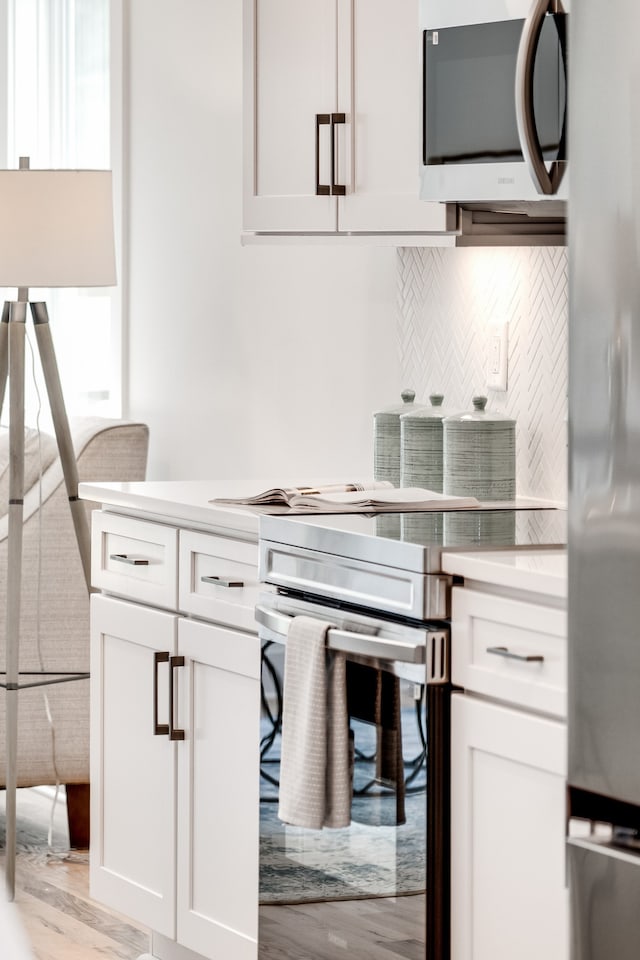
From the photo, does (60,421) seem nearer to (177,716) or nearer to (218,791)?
(177,716)

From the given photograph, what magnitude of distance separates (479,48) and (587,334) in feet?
3.28

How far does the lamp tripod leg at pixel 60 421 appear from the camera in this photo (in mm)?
3578

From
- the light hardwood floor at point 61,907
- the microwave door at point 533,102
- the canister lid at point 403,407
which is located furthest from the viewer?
the light hardwood floor at point 61,907

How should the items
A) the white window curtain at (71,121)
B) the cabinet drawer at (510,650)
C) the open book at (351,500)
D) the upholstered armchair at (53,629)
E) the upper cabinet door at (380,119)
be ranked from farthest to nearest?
the white window curtain at (71,121) < the upholstered armchair at (53,629) < the upper cabinet door at (380,119) < the open book at (351,500) < the cabinet drawer at (510,650)

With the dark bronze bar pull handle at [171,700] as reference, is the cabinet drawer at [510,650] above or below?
above

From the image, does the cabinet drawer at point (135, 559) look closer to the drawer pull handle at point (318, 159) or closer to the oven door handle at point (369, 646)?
the oven door handle at point (369, 646)

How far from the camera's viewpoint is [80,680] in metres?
3.84

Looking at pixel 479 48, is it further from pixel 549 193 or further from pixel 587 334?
pixel 587 334

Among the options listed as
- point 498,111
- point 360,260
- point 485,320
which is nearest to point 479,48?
point 498,111

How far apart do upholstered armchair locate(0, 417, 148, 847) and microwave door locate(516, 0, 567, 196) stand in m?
1.78

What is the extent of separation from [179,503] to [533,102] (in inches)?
37.8

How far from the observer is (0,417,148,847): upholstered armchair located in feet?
12.5

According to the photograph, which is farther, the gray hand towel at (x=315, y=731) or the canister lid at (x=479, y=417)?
the canister lid at (x=479, y=417)

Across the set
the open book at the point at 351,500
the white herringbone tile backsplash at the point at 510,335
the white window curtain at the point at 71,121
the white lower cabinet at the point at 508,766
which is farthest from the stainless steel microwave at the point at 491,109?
the white window curtain at the point at 71,121
